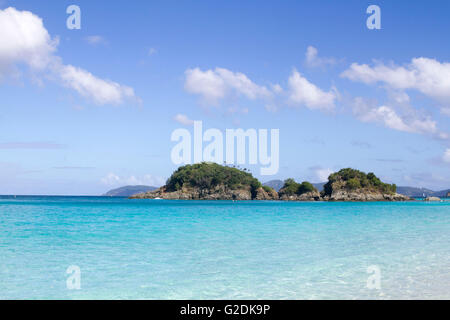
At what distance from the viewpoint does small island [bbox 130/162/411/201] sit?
504 feet

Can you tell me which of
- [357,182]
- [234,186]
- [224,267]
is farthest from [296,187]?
[224,267]

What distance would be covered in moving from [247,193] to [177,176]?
3347cm

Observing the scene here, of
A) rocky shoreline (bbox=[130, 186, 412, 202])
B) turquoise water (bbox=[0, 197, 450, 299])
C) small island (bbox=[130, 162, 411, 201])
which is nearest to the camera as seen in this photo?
turquoise water (bbox=[0, 197, 450, 299])

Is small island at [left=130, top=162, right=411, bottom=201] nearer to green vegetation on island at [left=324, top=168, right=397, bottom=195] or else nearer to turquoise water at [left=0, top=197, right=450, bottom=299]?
green vegetation on island at [left=324, top=168, right=397, bottom=195]

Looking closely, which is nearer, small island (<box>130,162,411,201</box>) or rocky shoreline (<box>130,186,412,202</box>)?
small island (<box>130,162,411,201</box>)

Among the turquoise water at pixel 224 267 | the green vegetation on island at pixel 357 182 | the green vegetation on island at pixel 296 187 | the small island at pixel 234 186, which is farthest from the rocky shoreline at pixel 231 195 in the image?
the turquoise water at pixel 224 267

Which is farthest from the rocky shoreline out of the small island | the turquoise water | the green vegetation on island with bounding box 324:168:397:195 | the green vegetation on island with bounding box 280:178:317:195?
the turquoise water

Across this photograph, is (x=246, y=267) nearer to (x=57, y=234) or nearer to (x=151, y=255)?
(x=151, y=255)

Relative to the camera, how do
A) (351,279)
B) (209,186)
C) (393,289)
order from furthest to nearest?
1. (209,186)
2. (351,279)
3. (393,289)

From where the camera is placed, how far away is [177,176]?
18500cm

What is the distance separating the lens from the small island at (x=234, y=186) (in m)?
154

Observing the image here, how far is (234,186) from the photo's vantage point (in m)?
186

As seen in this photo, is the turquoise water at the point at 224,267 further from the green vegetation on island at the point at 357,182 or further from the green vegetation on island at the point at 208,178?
the green vegetation on island at the point at 208,178
